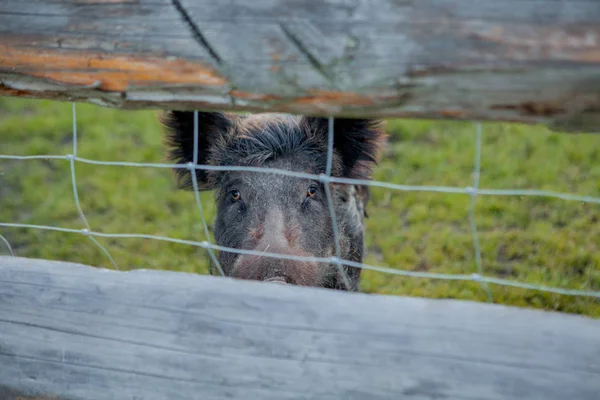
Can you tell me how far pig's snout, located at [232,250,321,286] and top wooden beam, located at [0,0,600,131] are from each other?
1354mm

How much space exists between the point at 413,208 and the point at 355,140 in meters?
2.16

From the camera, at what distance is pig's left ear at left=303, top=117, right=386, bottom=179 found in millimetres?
3789

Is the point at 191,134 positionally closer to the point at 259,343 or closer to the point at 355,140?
the point at 355,140

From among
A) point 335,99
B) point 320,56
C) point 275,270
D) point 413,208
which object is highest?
point 320,56

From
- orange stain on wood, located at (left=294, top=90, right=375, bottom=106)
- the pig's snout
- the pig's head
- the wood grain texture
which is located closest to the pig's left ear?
the pig's head

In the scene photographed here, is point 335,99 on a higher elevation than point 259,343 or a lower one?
higher

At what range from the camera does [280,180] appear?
3.64 meters

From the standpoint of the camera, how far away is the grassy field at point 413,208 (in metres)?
5.04

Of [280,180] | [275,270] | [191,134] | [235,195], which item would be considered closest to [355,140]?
[280,180]

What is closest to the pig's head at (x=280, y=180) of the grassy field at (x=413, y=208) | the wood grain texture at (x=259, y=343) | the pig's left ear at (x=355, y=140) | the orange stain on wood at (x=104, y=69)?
the pig's left ear at (x=355, y=140)

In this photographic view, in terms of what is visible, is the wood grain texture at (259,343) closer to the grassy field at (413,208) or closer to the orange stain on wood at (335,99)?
the orange stain on wood at (335,99)

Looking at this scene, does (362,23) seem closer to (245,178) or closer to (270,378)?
(270,378)

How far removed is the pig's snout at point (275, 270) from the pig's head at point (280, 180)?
0.02 metres

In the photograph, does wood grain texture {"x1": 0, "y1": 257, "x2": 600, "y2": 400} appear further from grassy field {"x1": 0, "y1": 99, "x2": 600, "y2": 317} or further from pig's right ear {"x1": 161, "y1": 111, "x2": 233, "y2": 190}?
grassy field {"x1": 0, "y1": 99, "x2": 600, "y2": 317}
